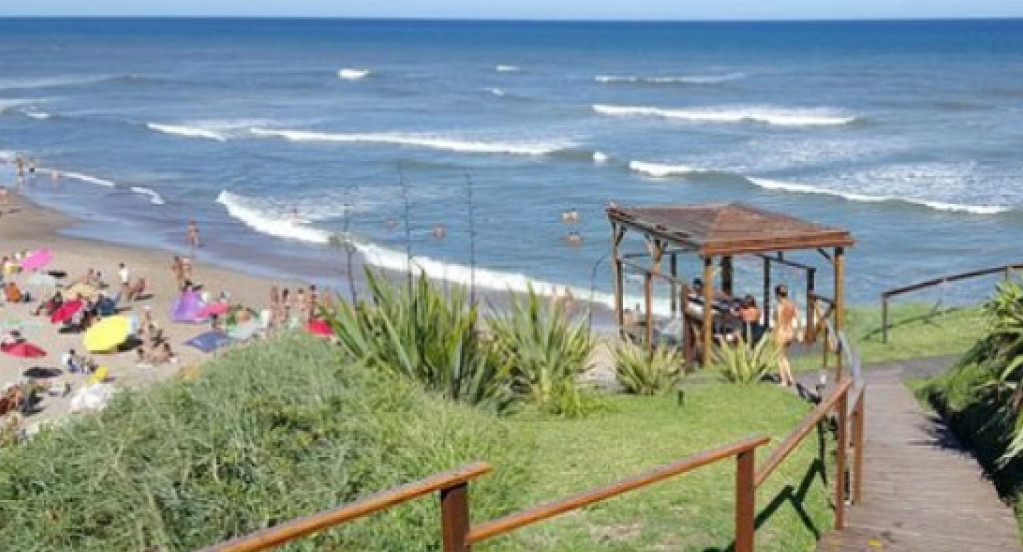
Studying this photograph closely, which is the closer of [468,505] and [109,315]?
[468,505]

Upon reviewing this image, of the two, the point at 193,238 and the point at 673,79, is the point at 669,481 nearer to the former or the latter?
the point at 193,238

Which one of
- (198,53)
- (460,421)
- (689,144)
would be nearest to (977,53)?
(689,144)

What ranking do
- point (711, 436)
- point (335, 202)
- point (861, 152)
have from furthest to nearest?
point (861, 152), point (335, 202), point (711, 436)

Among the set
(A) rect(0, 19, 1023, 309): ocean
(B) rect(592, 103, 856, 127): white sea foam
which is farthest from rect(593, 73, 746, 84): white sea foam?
(B) rect(592, 103, 856, 127): white sea foam

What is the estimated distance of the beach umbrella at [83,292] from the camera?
81.5 ft

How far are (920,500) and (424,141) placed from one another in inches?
1795

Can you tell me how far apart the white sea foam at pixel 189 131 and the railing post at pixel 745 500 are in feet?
167

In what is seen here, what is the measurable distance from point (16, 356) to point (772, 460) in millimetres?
17801

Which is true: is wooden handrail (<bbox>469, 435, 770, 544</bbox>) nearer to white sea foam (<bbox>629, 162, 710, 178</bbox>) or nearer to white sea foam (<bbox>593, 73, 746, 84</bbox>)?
white sea foam (<bbox>629, 162, 710, 178</bbox>)

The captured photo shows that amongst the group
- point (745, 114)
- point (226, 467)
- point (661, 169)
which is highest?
point (226, 467)

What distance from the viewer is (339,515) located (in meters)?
4.27

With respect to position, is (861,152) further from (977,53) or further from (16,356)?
(977,53)

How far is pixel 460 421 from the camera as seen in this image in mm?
8664

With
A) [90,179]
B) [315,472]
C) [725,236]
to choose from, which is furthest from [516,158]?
[315,472]
